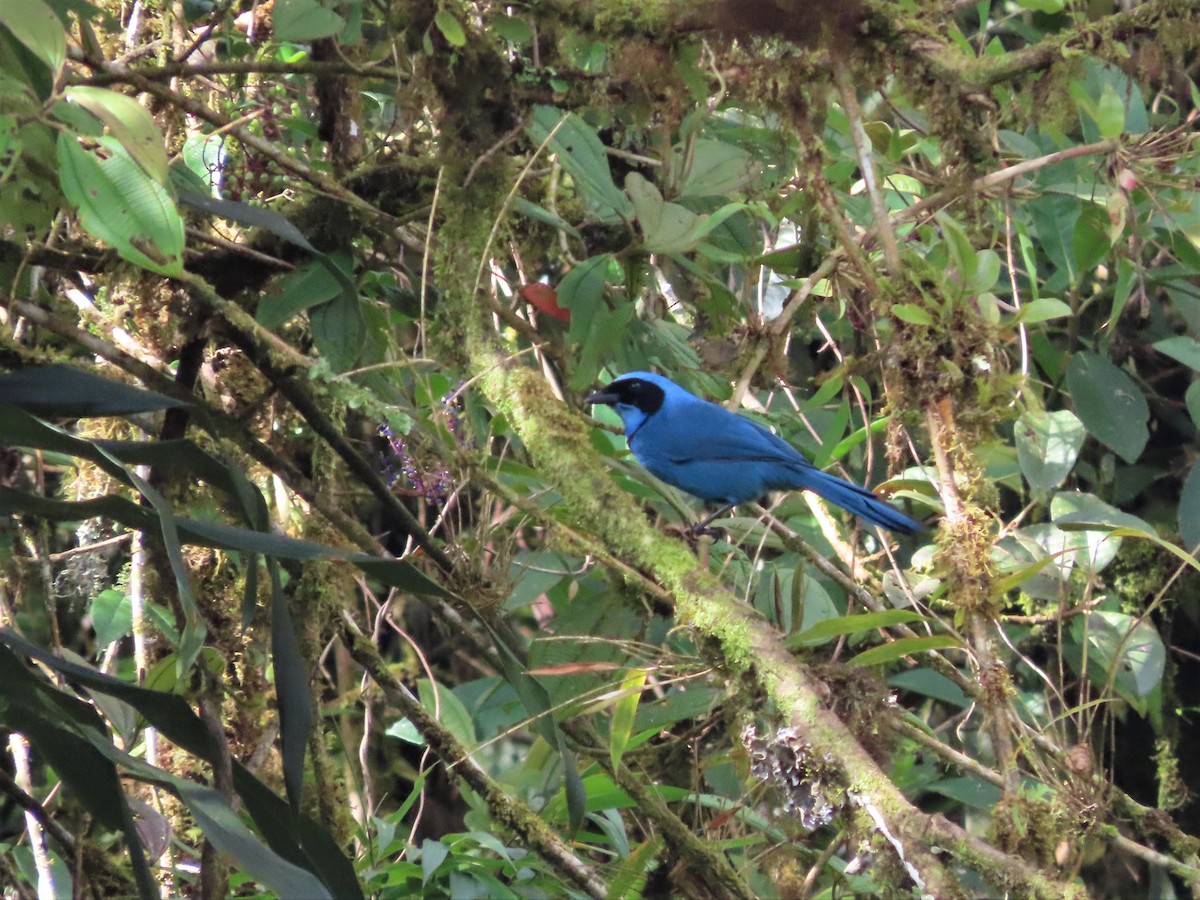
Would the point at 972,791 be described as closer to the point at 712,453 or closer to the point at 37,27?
the point at 712,453

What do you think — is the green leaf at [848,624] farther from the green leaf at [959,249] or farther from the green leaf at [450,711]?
the green leaf at [450,711]

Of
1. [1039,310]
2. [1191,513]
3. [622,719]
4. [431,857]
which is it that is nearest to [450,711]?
[431,857]

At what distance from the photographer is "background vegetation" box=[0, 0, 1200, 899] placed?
2.03 m

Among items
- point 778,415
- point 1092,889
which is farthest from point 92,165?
point 1092,889

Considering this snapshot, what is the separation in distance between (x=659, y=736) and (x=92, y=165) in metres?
2.76

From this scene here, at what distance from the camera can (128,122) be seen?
5.18ft

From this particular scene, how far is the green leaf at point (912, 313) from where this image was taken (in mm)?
2125

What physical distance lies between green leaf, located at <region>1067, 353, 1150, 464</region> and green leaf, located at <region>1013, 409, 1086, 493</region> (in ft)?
1.96

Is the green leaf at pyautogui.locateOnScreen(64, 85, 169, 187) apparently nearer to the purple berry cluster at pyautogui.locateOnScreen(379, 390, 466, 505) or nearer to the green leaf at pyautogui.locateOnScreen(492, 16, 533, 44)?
the purple berry cluster at pyautogui.locateOnScreen(379, 390, 466, 505)

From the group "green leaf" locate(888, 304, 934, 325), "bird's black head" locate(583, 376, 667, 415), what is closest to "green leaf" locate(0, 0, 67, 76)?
"green leaf" locate(888, 304, 934, 325)

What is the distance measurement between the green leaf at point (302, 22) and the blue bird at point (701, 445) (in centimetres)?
167

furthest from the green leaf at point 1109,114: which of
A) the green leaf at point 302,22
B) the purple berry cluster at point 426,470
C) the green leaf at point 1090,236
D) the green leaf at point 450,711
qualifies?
the green leaf at point 450,711

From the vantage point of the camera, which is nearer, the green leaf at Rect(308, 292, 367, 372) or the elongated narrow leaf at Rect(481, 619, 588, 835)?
the elongated narrow leaf at Rect(481, 619, 588, 835)

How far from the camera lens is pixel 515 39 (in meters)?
2.56
